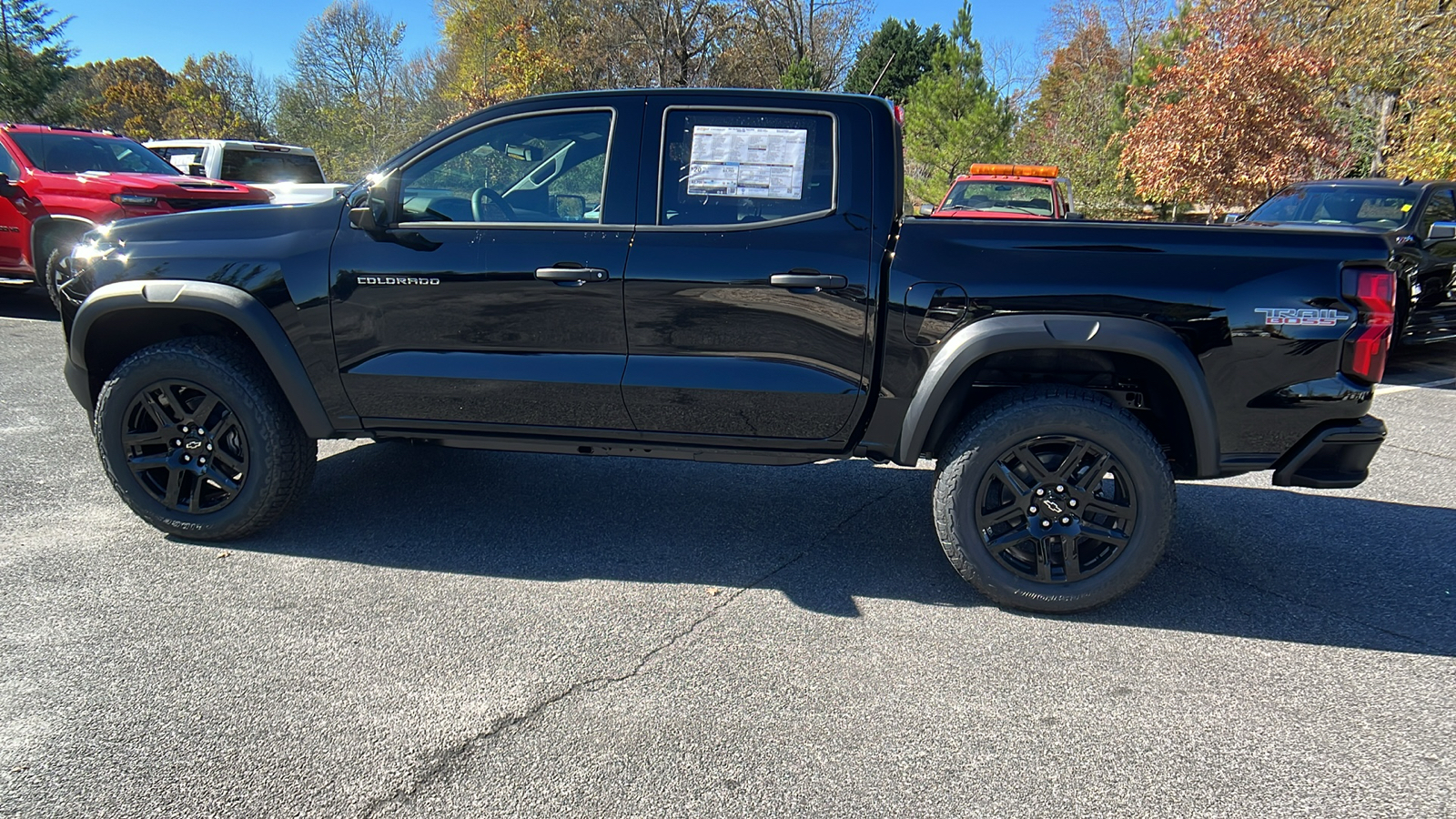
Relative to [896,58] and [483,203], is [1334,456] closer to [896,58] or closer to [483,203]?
[483,203]

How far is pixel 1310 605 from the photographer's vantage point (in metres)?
3.49

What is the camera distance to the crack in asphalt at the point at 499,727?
2305 mm

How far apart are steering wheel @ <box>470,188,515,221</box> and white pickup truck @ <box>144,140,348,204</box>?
8194 millimetres

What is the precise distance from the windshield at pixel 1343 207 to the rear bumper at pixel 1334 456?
6014mm

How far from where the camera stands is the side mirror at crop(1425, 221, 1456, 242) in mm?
7500

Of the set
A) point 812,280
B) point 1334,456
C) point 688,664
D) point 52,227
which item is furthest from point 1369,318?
point 52,227

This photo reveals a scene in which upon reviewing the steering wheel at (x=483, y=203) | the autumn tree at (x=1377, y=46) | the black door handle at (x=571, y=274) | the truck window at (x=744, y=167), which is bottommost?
the black door handle at (x=571, y=274)

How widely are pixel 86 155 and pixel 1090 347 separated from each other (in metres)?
10.1

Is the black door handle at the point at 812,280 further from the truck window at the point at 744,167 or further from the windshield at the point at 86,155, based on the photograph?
the windshield at the point at 86,155

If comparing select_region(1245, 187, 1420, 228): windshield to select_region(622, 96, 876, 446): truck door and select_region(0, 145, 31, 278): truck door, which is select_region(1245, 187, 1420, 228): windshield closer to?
select_region(622, 96, 876, 446): truck door

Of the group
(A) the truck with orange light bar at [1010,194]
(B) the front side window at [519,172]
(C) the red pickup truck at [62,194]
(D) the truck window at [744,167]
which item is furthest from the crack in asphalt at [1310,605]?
(C) the red pickup truck at [62,194]

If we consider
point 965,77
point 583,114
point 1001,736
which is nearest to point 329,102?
point 965,77

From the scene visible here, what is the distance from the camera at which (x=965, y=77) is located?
2150 cm

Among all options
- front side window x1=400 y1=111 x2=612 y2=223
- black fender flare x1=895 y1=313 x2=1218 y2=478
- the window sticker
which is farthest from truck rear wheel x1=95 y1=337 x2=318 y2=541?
black fender flare x1=895 y1=313 x2=1218 y2=478
